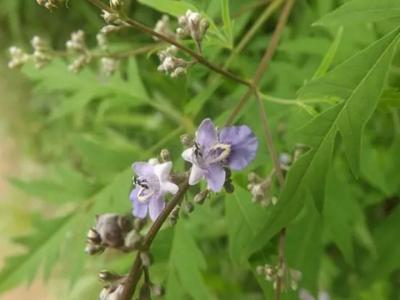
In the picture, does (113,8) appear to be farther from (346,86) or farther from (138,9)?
(138,9)

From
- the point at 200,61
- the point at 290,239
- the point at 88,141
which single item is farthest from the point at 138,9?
the point at 200,61

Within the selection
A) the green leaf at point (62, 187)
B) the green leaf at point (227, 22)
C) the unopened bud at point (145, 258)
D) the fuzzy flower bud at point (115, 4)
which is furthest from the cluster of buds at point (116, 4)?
the green leaf at point (62, 187)

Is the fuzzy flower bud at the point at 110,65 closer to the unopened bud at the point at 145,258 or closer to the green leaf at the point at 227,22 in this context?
the green leaf at the point at 227,22

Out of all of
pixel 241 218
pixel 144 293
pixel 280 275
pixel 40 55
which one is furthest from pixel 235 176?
pixel 40 55

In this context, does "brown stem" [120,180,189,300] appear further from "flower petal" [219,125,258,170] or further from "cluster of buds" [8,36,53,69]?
"cluster of buds" [8,36,53,69]

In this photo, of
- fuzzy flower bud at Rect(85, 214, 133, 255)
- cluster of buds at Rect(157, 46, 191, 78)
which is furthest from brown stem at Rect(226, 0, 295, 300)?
fuzzy flower bud at Rect(85, 214, 133, 255)

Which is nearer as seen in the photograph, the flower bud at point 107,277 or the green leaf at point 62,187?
the flower bud at point 107,277

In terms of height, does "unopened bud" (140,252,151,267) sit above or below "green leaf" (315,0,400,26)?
below
